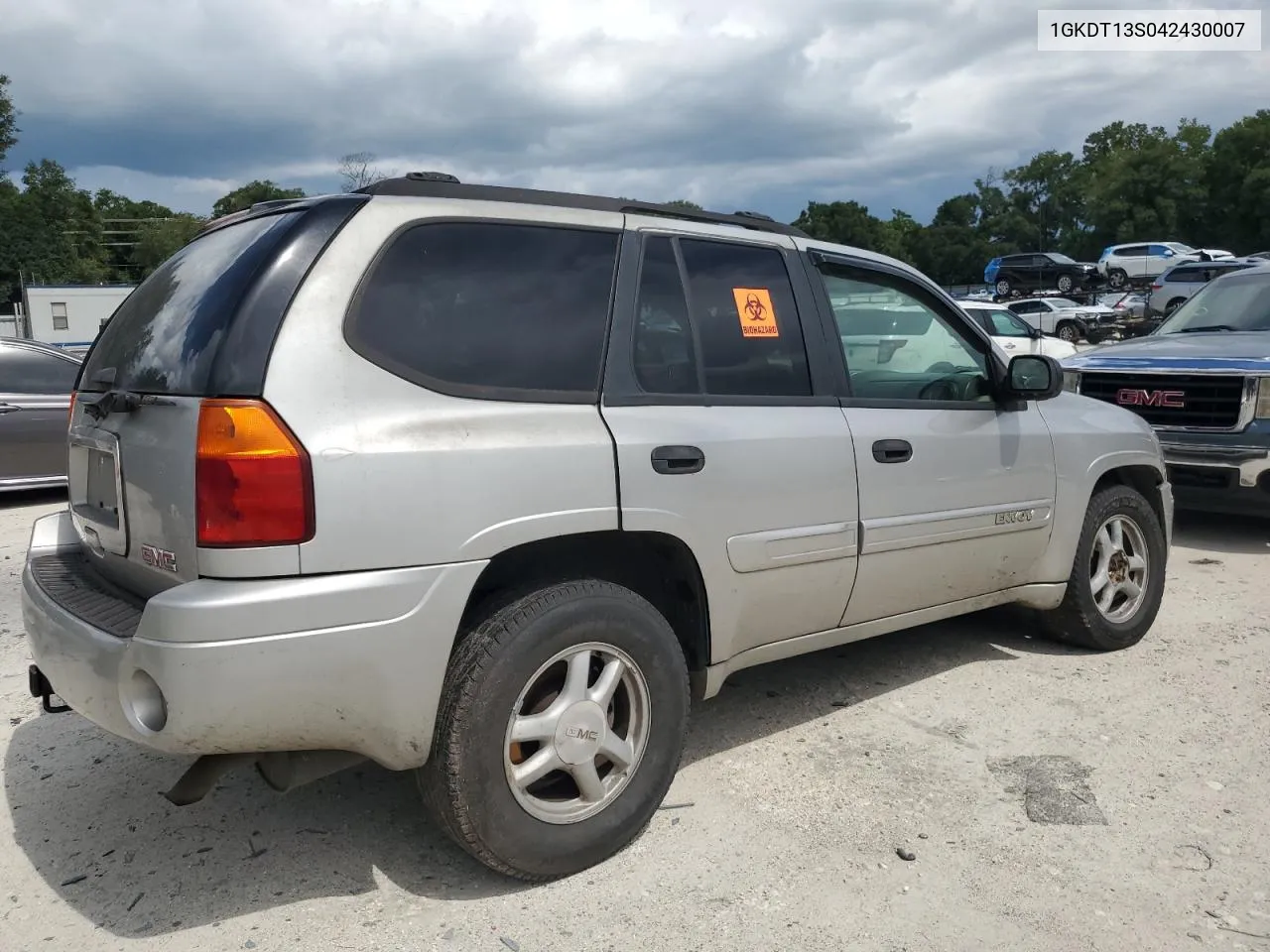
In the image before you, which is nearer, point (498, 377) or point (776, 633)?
point (498, 377)

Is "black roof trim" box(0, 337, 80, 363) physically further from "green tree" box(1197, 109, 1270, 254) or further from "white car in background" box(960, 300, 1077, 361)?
"green tree" box(1197, 109, 1270, 254)

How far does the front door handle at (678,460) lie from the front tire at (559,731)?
1.24ft

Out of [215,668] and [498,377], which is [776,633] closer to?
[498,377]

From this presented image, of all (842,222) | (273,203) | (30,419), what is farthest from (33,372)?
(842,222)

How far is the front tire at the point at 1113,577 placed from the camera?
4.67 m

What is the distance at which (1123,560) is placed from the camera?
4.94 meters

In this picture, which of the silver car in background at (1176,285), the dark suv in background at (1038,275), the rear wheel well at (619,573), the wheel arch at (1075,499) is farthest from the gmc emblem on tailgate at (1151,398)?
the dark suv in background at (1038,275)

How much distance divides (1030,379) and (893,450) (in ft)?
3.01

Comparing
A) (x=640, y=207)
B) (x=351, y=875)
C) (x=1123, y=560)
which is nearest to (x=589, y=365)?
(x=640, y=207)

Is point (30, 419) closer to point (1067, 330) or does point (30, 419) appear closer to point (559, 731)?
point (559, 731)

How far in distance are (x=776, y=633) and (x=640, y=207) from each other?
150cm

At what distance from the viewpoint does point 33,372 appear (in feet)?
29.8

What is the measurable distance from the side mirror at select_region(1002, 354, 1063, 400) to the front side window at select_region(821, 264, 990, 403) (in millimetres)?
94

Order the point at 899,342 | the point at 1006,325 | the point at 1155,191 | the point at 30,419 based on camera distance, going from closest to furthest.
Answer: the point at 899,342
the point at 30,419
the point at 1006,325
the point at 1155,191
